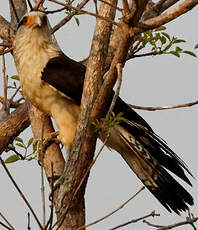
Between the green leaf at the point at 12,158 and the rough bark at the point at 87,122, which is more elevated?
the rough bark at the point at 87,122

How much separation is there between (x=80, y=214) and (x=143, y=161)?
0.75 metres

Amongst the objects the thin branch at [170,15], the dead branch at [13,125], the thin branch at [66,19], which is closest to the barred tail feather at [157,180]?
the dead branch at [13,125]

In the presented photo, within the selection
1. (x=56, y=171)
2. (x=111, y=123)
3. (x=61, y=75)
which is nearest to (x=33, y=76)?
(x=61, y=75)

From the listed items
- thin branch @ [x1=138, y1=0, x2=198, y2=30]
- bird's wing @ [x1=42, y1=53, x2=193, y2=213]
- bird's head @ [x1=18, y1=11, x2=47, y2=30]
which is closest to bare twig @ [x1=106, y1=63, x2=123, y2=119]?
thin branch @ [x1=138, y1=0, x2=198, y2=30]

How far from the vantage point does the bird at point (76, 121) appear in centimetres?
437

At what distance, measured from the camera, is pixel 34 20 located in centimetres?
502

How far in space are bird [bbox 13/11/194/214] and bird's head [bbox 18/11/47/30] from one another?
3 centimetres

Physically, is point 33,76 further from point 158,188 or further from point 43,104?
Answer: point 158,188

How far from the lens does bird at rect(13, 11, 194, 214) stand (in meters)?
4.37

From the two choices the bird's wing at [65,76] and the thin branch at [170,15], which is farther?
the bird's wing at [65,76]

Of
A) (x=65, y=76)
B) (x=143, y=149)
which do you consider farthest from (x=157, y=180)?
(x=65, y=76)

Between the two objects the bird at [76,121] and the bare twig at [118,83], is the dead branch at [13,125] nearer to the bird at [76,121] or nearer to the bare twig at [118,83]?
the bird at [76,121]

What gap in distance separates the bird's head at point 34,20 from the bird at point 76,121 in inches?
1.3

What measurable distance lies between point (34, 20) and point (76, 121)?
1116 mm
